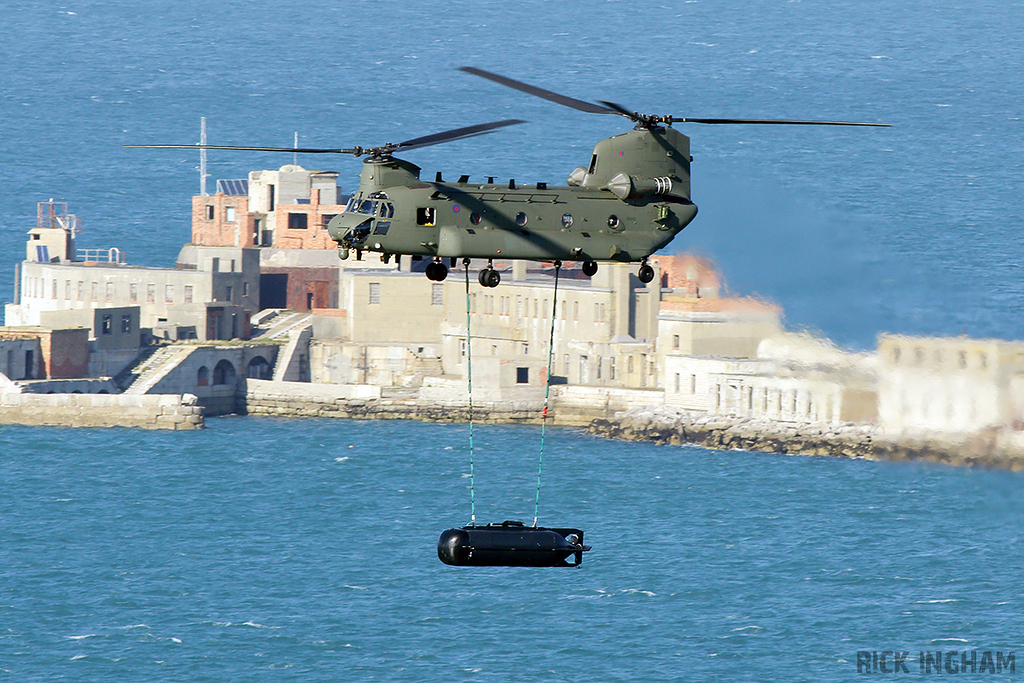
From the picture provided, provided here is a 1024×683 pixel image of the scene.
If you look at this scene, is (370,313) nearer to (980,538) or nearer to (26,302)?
(26,302)

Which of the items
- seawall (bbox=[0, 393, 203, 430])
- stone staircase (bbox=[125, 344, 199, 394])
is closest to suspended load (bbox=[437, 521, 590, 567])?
seawall (bbox=[0, 393, 203, 430])

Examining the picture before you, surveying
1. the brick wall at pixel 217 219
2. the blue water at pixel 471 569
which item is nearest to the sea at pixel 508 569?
the blue water at pixel 471 569

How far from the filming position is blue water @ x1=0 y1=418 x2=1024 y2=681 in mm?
83250

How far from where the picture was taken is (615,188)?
44000 mm

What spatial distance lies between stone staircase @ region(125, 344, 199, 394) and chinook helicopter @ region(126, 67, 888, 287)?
96285 millimetres

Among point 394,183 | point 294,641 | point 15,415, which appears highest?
point 394,183

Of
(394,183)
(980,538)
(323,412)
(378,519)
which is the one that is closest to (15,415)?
Result: (323,412)

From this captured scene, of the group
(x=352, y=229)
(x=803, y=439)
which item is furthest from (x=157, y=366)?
(x=352, y=229)

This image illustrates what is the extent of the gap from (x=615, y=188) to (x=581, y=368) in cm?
9383

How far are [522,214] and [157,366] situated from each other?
9915cm

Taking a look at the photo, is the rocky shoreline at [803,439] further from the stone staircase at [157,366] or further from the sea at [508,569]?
→ the stone staircase at [157,366]

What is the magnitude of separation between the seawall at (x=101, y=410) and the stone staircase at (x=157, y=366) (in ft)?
4.76

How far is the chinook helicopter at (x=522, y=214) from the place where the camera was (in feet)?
140

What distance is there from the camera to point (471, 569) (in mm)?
101812
